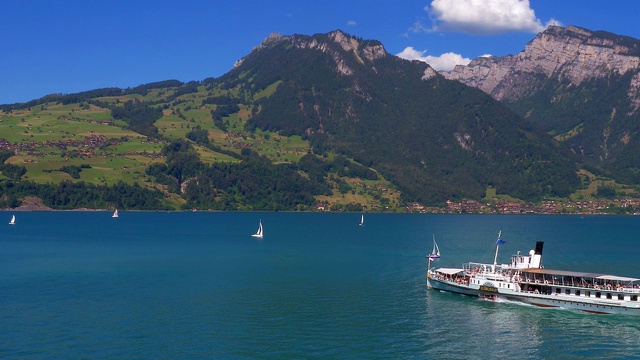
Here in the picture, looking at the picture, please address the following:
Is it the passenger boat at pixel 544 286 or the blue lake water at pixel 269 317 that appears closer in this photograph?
the blue lake water at pixel 269 317

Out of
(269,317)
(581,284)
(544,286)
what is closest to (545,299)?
(544,286)

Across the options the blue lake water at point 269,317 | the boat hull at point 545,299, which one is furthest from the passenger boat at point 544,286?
the blue lake water at point 269,317

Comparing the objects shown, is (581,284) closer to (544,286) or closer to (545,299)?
(544,286)

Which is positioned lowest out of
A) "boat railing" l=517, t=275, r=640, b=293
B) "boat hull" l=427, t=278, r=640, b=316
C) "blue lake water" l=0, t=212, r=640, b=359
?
"blue lake water" l=0, t=212, r=640, b=359

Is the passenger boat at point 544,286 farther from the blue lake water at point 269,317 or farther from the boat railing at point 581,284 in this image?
the blue lake water at point 269,317

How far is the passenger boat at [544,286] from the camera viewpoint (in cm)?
10256

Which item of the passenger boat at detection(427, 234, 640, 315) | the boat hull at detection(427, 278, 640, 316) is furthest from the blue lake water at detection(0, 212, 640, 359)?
the passenger boat at detection(427, 234, 640, 315)

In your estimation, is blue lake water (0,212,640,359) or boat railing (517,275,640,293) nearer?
blue lake water (0,212,640,359)

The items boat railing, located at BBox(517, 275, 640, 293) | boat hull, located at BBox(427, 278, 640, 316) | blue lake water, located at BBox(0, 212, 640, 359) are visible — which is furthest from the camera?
boat railing, located at BBox(517, 275, 640, 293)

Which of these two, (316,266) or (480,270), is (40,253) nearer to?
(316,266)

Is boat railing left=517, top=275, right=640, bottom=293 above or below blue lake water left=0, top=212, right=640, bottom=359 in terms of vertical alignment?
above

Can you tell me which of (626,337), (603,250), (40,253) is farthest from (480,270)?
(40,253)

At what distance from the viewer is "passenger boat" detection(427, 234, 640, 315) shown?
10256cm

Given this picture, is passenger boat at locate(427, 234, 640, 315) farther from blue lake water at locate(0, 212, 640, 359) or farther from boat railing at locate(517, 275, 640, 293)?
blue lake water at locate(0, 212, 640, 359)
